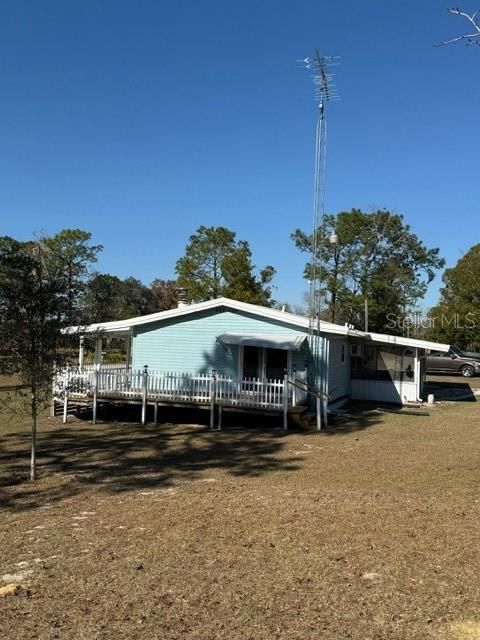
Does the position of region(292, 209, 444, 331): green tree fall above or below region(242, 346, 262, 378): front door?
above

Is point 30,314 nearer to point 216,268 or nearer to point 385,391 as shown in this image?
point 385,391

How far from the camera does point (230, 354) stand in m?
17.9

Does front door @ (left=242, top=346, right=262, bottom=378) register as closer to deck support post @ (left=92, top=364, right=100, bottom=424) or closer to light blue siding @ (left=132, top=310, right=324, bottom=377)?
light blue siding @ (left=132, top=310, right=324, bottom=377)

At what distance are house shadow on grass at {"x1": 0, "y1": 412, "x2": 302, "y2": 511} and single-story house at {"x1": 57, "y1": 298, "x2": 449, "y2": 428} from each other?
0.98 meters

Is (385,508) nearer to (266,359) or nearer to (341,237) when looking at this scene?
(266,359)

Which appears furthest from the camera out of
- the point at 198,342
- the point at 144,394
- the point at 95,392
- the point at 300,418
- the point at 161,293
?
the point at 161,293

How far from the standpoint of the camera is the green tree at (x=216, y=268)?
3959cm

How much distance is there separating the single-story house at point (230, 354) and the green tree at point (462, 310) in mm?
23727

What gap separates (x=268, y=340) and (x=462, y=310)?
29906 mm

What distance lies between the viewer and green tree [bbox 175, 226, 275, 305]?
130ft

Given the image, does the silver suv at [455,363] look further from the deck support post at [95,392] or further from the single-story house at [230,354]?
the deck support post at [95,392]

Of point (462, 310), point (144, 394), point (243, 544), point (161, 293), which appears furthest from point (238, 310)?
point (161, 293)

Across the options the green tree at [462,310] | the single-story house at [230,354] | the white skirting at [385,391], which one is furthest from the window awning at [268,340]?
the green tree at [462,310]

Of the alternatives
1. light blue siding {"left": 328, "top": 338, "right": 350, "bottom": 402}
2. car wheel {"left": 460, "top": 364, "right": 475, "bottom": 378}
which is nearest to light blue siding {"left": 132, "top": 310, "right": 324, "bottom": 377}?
light blue siding {"left": 328, "top": 338, "right": 350, "bottom": 402}
